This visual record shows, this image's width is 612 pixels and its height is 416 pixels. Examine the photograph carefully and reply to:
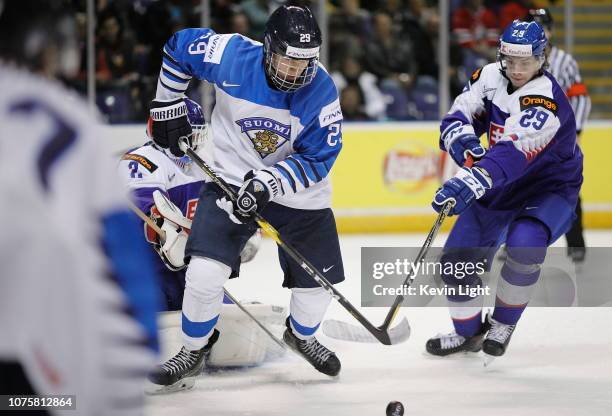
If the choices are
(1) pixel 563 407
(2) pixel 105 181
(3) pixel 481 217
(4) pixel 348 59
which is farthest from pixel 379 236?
(2) pixel 105 181

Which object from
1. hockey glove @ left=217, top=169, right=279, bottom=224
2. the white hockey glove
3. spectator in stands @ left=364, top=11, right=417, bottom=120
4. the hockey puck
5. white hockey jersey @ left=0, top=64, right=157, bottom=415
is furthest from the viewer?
spectator in stands @ left=364, top=11, right=417, bottom=120

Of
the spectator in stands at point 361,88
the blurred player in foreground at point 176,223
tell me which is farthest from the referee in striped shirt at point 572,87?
the blurred player in foreground at point 176,223

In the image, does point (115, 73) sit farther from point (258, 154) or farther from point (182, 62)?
point (258, 154)

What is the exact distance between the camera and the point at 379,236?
656 cm

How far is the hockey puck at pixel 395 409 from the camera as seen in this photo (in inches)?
110

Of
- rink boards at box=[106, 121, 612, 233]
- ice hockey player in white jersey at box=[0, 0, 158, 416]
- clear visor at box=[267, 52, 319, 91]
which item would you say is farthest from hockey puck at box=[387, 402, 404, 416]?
rink boards at box=[106, 121, 612, 233]

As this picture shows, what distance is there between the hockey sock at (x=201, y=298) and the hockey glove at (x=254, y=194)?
16cm

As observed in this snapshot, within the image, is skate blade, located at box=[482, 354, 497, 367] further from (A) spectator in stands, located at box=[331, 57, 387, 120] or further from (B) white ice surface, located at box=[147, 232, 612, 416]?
(A) spectator in stands, located at box=[331, 57, 387, 120]

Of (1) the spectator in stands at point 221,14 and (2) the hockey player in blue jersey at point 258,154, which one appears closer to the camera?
(2) the hockey player in blue jersey at point 258,154

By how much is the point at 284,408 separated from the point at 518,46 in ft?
4.48

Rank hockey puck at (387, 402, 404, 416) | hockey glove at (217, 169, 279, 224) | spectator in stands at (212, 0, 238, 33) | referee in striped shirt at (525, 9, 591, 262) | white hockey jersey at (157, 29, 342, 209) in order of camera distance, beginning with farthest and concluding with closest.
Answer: spectator in stands at (212, 0, 238, 33) → referee in striped shirt at (525, 9, 591, 262) → white hockey jersey at (157, 29, 342, 209) → hockey glove at (217, 169, 279, 224) → hockey puck at (387, 402, 404, 416)

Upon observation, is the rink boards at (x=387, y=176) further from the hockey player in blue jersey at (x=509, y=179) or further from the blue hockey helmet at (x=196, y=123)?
the blue hockey helmet at (x=196, y=123)

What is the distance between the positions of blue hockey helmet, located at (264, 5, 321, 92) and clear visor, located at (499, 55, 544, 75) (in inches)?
28.7

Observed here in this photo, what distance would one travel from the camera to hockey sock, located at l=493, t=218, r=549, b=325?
343 cm
